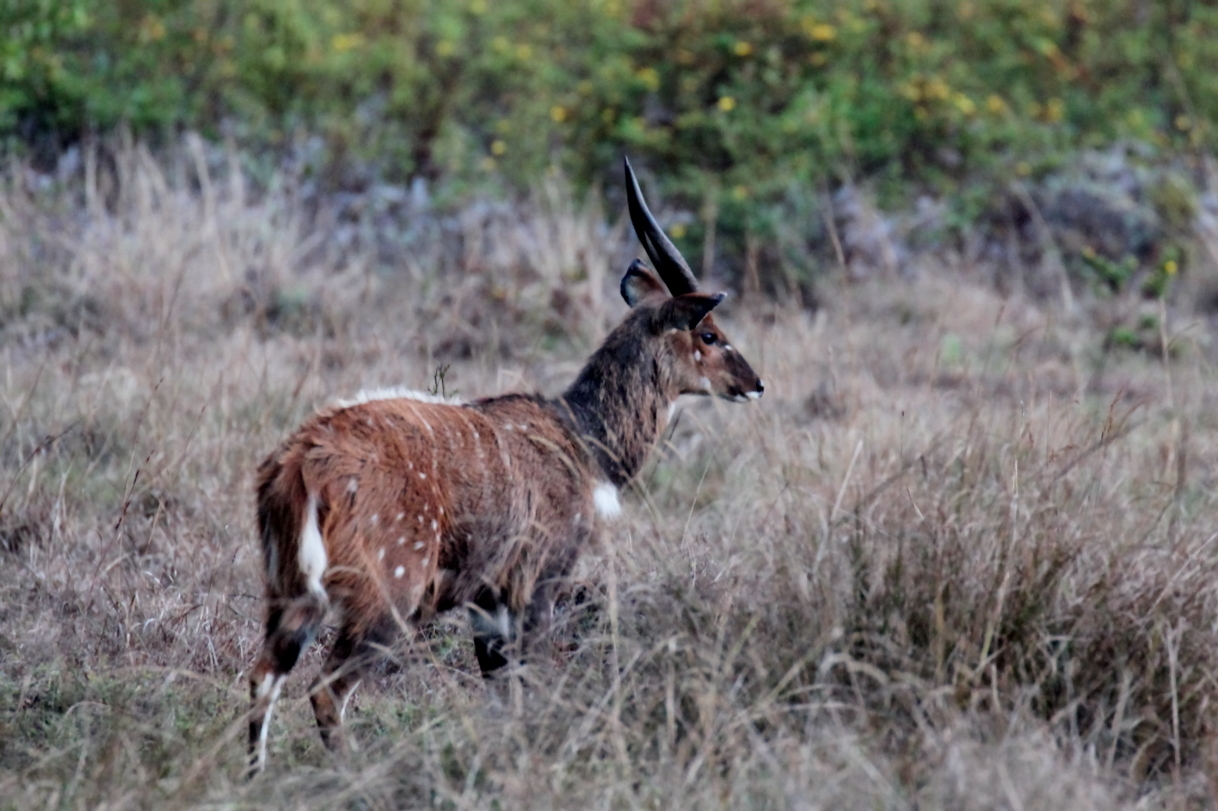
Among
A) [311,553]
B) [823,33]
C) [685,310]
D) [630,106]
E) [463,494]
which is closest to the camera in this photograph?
[311,553]

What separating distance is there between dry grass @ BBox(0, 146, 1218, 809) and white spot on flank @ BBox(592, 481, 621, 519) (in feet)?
0.29

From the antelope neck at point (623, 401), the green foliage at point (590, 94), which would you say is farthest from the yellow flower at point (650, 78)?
the antelope neck at point (623, 401)

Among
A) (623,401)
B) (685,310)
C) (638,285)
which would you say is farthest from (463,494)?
(638,285)

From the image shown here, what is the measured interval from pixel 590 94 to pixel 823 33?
5.97 feet

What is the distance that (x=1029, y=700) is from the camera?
12.7ft

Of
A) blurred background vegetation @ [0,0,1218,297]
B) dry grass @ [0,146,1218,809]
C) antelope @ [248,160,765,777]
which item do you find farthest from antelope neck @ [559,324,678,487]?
blurred background vegetation @ [0,0,1218,297]

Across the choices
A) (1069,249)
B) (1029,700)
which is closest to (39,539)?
(1029,700)

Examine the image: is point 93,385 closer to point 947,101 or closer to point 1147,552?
point 1147,552

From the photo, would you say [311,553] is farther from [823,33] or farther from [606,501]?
[823,33]

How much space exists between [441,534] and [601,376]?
1.16 m

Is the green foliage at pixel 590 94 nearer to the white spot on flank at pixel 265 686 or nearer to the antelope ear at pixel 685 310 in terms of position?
the antelope ear at pixel 685 310

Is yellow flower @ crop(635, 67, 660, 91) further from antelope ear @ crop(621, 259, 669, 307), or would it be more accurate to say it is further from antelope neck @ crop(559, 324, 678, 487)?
antelope neck @ crop(559, 324, 678, 487)

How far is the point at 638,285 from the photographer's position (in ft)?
19.1

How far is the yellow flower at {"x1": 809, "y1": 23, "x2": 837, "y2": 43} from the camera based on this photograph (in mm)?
11422
